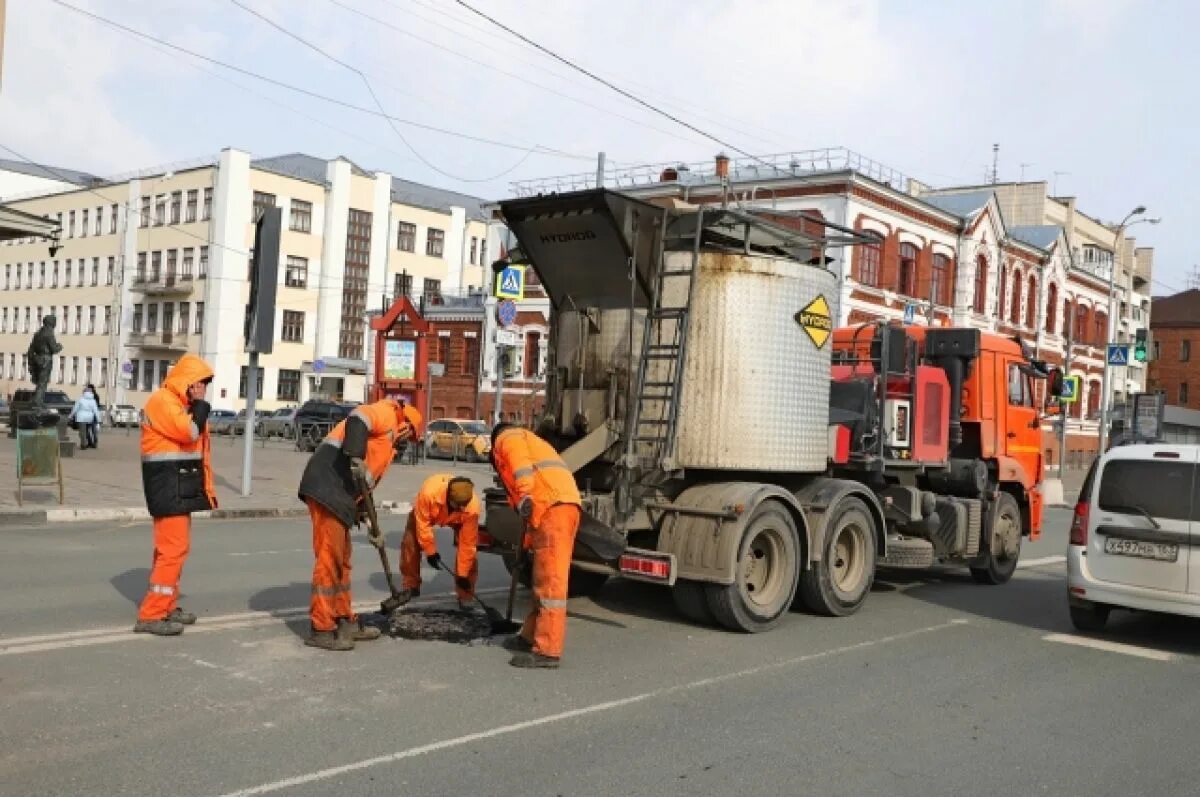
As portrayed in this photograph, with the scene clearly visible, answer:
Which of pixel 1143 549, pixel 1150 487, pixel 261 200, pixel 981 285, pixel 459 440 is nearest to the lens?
pixel 1143 549

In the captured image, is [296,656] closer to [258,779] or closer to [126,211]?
[258,779]

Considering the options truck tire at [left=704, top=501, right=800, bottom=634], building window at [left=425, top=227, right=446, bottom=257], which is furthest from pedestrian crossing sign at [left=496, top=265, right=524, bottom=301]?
building window at [left=425, top=227, right=446, bottom=257]

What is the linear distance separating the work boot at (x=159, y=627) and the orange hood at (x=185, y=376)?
4.73ft

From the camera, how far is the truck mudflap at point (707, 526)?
8.03 metres

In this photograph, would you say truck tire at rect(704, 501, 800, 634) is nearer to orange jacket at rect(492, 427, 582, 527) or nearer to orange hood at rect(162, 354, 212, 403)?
orange jacket at rect(492, 427, 582, 527)

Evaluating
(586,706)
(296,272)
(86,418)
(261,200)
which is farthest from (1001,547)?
(296,272)

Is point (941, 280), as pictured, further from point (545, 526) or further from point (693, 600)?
point (545, 526)

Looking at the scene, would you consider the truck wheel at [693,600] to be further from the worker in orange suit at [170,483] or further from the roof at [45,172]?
the roof at [45,172]

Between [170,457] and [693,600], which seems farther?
[693,600]

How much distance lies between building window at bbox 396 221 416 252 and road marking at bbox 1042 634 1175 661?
207ft

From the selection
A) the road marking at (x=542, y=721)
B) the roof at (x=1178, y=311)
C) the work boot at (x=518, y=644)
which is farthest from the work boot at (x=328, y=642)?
the roof at (x=1178, y=311)

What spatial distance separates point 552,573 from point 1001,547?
701 cm

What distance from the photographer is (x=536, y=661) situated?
22.7 ft

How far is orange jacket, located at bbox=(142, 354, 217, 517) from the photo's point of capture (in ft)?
23.9
